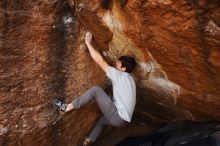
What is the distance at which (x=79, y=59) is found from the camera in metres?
5.04

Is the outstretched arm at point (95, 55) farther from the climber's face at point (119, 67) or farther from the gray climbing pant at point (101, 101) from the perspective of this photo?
the gray climbing pant at point (101, 101)

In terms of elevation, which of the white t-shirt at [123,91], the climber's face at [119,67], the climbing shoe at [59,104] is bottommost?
the climbing shoe at [59,104]

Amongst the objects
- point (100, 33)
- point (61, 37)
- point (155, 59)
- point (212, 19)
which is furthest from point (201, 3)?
point (61, 37)

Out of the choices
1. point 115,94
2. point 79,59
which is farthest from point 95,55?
point 115,94

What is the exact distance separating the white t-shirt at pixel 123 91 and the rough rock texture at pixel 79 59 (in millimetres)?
282

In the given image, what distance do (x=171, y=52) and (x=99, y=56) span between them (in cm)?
102

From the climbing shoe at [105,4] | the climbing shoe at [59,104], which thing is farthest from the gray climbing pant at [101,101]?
the climbing shoe at [105,4]

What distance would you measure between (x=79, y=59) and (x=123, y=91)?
0.72 m

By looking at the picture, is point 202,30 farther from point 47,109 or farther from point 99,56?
point 47,109

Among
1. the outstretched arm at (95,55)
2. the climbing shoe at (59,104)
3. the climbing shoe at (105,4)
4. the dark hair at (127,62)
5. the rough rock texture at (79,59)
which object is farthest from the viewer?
the climbing shoe at (59,104)

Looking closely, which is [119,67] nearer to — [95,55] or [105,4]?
[95,55]

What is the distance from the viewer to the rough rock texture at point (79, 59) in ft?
13.7

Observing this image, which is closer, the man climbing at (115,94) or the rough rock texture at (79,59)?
the rough rock texture at (79,59)

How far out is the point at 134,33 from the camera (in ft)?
14.6
